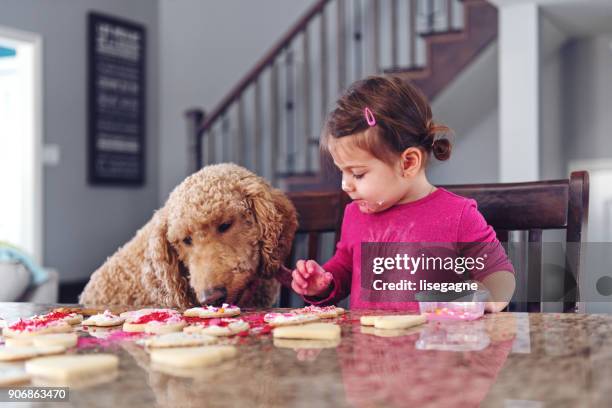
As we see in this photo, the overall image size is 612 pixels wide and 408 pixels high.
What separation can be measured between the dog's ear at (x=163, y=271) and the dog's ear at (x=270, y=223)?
159mm

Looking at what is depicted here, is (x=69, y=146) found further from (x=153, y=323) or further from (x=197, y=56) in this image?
(x=153, y=323)

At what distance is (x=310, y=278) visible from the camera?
4.00 feet

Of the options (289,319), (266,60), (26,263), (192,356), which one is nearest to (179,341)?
(192,356)

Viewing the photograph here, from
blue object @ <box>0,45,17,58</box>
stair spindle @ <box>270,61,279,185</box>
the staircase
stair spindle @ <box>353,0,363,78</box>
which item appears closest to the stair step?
the staircase

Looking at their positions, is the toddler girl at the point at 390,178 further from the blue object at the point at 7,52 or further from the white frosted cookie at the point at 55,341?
the blue object at the point at 7,52

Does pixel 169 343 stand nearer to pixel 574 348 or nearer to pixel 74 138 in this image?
pixel 574 348

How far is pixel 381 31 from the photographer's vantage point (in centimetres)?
539

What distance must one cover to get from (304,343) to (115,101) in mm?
5372

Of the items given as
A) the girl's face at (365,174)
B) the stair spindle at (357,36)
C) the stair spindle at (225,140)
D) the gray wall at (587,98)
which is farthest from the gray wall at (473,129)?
the girl's face at (365,174)

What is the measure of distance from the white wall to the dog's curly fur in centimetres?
482

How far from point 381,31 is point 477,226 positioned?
14.3ft

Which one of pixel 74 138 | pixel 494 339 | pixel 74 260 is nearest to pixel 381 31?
pixel 74 138

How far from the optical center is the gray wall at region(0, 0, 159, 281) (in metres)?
5.28

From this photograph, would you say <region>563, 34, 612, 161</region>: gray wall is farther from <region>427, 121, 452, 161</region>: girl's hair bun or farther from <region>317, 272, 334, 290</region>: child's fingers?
<region>317, 272, 334, 290</region>: child's fingers
